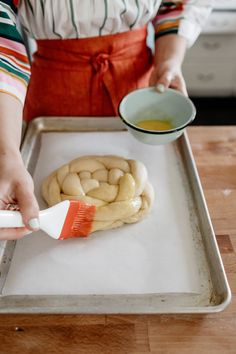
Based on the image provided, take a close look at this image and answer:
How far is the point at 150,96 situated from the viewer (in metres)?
0.80

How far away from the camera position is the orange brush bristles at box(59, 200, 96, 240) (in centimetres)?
62

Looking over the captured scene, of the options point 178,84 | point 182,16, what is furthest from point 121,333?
point 182,16

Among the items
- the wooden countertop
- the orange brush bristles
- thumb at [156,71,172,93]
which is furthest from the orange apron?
the wooden countertop

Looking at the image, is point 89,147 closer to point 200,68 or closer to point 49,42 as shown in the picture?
Result: point 49,42

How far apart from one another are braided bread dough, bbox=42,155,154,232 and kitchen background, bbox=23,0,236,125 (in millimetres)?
1242

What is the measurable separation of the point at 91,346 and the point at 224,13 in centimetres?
161

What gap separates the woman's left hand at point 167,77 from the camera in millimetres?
796

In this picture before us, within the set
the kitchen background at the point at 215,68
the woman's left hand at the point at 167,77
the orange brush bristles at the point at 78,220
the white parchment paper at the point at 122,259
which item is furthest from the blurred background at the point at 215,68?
the orange brush bristles at the point at 78,220

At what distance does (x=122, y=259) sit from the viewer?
25.5 inches

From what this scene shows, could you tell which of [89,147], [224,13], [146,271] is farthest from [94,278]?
[224,13]

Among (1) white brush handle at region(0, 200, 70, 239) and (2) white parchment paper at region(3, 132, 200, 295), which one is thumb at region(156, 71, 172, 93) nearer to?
(2) white parchment paper at region(3, 132, 200, 295)

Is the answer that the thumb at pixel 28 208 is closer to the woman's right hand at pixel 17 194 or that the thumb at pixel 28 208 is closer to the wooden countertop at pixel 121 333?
the woman's right hand at pixel 17 194

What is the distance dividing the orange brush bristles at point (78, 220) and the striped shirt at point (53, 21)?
23 centimetres

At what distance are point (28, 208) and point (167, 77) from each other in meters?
0.42
